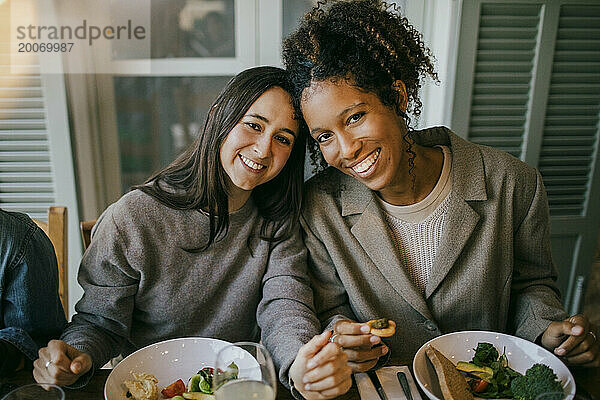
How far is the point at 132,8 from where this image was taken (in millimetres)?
2170

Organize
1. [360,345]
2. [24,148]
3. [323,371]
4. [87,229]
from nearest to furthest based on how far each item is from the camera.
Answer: [323,371] < [360,345] < [87,229] < [24,148]

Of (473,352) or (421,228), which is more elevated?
(421,228)

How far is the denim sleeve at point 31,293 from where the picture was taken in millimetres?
1237

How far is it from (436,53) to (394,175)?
92cm

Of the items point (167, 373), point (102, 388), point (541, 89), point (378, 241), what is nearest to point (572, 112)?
point (541, 89)

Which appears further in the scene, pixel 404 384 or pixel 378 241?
pixel 378 241

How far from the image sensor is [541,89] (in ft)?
6.75

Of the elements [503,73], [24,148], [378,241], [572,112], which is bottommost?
[378,241]

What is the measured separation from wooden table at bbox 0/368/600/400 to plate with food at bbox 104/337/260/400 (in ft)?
0.11

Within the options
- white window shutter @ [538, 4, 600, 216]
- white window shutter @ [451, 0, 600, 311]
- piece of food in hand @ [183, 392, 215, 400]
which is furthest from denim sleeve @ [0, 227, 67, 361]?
white window shutter @ [538, 4, 600, 216]

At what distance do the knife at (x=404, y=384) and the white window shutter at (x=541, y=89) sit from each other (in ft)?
3.90

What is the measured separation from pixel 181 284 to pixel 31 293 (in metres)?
0.34

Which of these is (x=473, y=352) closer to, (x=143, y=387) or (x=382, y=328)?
(x=382, y=328)

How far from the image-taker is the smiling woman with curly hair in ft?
4.17
